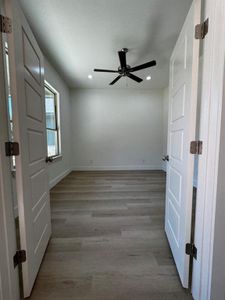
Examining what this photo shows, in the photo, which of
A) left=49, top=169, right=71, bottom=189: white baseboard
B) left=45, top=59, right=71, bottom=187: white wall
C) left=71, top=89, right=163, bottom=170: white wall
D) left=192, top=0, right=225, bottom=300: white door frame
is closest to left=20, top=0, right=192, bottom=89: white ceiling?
left=45, top=59, right=71, bottom=187: white wall

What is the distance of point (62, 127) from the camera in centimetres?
456

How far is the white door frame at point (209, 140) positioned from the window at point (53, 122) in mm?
3558

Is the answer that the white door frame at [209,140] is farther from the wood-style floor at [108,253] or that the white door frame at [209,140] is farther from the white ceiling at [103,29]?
the white ceiling at [103,29]

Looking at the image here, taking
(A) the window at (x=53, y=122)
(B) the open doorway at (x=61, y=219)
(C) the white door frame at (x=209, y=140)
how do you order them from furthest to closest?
(A) the window at (x=53, y=122) → (B) the open doorway at (x=61, y=219) → (C) the white door frame at (x=209, y=140)

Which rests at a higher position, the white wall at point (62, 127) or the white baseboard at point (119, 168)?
the white wall at point (62, 127)

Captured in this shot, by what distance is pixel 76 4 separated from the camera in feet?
6.43

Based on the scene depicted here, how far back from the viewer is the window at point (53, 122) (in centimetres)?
395

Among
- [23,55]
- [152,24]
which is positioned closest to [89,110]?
[152,24]

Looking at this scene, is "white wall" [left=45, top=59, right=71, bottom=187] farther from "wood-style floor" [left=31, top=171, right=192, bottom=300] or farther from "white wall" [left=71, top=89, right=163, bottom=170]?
"wood-style floor" [left=31, top=171, right=192, bottom=300]

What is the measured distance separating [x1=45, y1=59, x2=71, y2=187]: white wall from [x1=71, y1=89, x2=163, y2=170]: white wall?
345 millimetres

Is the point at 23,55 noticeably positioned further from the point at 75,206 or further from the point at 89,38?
the point at 75,206

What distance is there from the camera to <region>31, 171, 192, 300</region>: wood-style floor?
1.23 meters

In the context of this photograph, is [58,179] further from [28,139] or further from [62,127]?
[28,139]

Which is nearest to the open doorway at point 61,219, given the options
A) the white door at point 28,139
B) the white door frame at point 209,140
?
the white door at point 28,139
